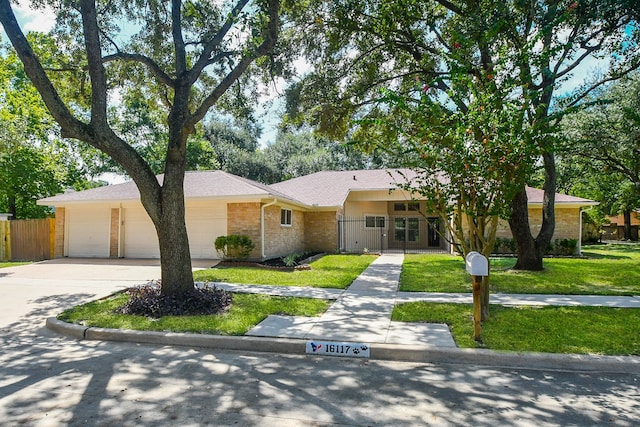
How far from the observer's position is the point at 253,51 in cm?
809

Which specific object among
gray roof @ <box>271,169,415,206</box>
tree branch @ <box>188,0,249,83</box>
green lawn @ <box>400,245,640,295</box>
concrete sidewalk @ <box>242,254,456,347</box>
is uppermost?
tree branch @ <box>188,0,249,83</box>

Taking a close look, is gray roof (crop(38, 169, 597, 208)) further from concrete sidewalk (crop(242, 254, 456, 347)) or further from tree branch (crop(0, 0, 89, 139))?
tree branch (crop(0, 0, 89, 139))

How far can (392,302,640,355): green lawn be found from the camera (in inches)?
205

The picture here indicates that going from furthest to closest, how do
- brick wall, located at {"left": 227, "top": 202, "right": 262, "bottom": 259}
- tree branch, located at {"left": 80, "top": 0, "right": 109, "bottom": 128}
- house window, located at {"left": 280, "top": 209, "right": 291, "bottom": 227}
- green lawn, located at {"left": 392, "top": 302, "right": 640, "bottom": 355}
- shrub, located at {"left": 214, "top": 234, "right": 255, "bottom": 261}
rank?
1. house window, located at {"left": 280, "top": 209, "right": 291, "bottom": 227}
2. brick wall, located at {"left": 227, "top": 202, "right": 262, "bottom": 259}
3. shrub, located at {"left": 214, "top": 234, "right": 255, "bottom": 261}
4. tree branch, located at {"left": 80, "top": 0, "right": 109, "bottom": 128}
5. green lawn, located at {"left": 392, "top": 302, "right": 640, "bottom": 355}

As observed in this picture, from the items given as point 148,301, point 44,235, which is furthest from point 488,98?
point 44,235

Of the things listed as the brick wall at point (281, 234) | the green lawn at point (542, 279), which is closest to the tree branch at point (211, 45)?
the green lawn at point (542, 279)

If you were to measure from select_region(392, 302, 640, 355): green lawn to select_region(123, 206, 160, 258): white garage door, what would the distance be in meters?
12.0

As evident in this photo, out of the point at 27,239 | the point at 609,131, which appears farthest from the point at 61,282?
the point at 609,131

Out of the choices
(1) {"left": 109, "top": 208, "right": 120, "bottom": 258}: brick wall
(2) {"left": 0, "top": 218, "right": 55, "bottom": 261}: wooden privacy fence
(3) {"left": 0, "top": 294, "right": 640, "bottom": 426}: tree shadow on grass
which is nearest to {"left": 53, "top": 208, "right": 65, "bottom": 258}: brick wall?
(2) {"left": 0, "top": 218, "right": 55, "bottom": 261}: wooden privacy fence

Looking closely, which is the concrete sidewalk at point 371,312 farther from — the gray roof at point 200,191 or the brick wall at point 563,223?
the brick wall at point 563,223

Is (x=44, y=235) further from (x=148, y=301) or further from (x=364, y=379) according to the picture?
(x=364, y=379)

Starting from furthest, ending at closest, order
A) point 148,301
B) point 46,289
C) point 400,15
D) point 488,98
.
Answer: point 400,15 < point 46,289 < point 148,301 < point 488,98

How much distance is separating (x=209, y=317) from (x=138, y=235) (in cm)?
1120

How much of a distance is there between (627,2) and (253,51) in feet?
26.8
